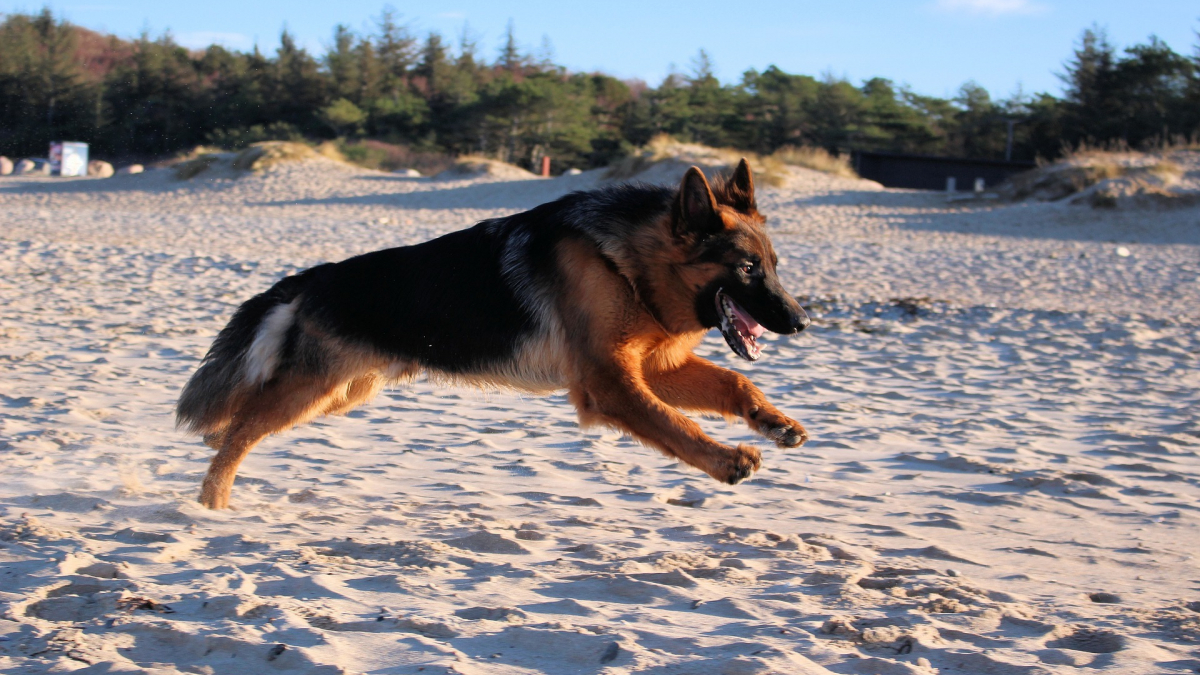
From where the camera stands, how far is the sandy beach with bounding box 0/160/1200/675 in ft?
9.47

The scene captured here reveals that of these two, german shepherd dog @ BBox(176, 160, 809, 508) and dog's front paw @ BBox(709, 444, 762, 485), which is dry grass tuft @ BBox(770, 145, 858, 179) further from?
dog's front paw @ BBox(709, 444, 762, 485)

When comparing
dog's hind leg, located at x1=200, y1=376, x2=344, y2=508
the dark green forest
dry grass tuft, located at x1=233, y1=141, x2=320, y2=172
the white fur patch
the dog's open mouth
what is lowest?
dog's hind leg, located at x1=200, y1=376, x2=344, y2=508

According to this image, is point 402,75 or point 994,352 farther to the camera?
point 402,75

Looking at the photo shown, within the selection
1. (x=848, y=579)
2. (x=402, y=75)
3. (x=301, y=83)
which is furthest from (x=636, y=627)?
(x=402, y=75)

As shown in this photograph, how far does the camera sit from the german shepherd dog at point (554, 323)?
4.13 meters

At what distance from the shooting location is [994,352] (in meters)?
9.00

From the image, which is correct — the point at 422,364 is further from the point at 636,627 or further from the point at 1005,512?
the point at 1005,512

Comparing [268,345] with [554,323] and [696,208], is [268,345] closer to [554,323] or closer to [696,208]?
[554,323]

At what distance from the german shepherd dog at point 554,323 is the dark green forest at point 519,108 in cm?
4384

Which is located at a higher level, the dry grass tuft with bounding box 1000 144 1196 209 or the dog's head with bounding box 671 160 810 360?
the dry grass tuft with bounding box 1000 144 1196 209

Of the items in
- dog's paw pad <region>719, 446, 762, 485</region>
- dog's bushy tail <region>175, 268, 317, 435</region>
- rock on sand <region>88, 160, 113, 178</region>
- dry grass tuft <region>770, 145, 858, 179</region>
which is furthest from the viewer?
rock on sand <region>88, 160, 113, 178</region>

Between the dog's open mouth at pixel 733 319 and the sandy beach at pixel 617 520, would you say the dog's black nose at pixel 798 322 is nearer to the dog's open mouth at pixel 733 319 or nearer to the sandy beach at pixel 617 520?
the dog's open mouth at pixel 733 319

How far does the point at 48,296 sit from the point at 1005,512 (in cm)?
878

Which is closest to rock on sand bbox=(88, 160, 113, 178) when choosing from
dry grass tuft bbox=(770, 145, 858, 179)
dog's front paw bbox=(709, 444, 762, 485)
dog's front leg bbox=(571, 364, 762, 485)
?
dry grass tuft bbox=(770, 145, 858, 179)
